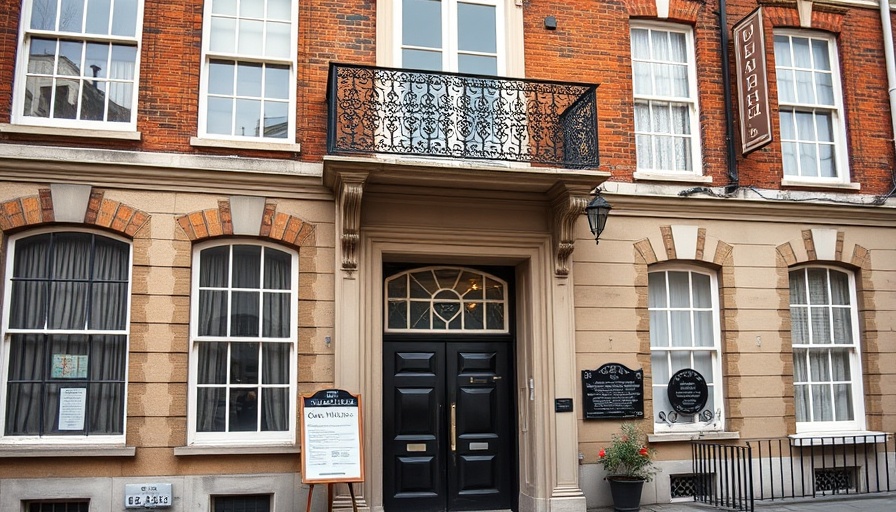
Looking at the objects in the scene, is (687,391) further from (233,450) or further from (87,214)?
(87,214)

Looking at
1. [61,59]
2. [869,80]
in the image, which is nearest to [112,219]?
[61,59]

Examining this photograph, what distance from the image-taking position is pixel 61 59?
9688mm

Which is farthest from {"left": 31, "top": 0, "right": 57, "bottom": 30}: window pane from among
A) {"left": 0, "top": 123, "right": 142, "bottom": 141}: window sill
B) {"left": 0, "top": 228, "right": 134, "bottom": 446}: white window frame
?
{"left": 0, "top": 228, "right": 134, "bottom": 446}: white window frame

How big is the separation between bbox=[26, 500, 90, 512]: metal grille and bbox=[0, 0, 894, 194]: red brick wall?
418cm

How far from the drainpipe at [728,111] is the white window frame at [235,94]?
20.3 feet

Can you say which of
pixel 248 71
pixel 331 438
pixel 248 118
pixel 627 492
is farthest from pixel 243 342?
pixel 627 492

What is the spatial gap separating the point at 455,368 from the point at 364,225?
2340 mm

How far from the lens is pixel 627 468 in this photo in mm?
9938

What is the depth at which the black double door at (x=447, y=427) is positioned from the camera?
10.2 m

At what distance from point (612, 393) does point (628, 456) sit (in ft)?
3.03

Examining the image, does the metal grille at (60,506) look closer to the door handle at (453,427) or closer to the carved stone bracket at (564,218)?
the door handle at (453,427)

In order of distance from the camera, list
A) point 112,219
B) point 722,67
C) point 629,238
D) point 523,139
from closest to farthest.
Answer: point 112,219, point 523,139, point 629,238, point 722,67

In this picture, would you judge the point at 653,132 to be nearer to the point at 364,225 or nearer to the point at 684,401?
the point at 684,401

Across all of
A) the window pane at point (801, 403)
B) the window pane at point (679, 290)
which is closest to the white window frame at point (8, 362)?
the window pane at point (679, 290)
